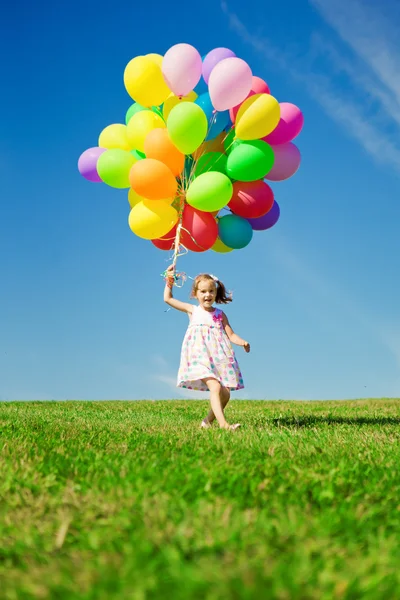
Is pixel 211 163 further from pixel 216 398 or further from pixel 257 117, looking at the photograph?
pixel 216 398

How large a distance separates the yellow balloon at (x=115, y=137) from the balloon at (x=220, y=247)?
5.22 feet

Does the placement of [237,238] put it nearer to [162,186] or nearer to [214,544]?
[162,186]

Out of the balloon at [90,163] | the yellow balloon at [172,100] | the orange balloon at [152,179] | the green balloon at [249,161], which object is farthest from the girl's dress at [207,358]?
the yellow balloon at [172,100]

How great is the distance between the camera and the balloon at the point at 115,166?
265 inches

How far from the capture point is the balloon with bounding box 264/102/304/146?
22.2 ft

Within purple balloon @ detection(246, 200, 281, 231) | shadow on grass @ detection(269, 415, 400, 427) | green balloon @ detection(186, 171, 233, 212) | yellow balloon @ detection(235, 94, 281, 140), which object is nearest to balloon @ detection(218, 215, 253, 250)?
purple balloon @ detection(246, 200, 281, 231)

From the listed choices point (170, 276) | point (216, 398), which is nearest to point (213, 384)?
point (216, 398)

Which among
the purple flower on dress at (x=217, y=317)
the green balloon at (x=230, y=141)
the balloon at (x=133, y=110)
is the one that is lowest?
the purple flower on dress at (x=217, y=317)

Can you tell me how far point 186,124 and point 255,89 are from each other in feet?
3.97

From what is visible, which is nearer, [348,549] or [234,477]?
[348,549]

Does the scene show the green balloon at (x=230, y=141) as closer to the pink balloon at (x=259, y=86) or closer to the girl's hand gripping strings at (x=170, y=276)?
the pink balloon at (x=259, y=86)

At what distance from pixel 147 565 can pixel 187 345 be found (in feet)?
16.8

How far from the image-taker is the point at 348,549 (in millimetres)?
2123

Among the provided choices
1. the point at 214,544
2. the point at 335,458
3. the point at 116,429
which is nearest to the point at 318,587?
the point at 214,544
